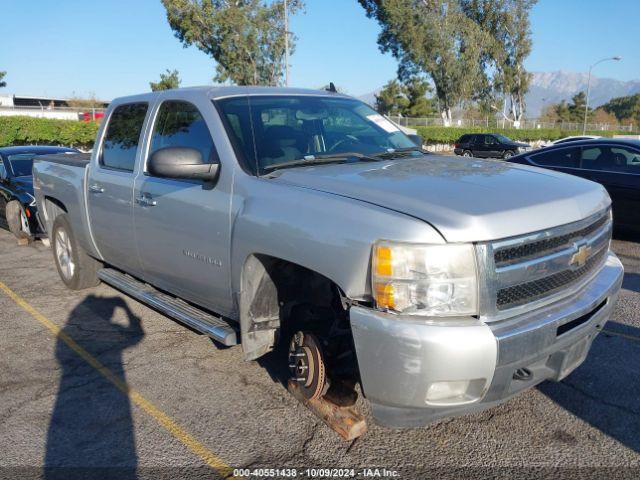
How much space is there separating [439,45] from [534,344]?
46397mm

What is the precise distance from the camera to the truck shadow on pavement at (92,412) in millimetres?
3029

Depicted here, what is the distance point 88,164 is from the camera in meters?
5.28

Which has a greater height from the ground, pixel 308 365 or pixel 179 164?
pixel 179 164

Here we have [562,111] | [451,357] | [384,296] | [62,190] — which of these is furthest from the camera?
[562,111]

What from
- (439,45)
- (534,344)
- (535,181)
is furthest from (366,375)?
(439,45)

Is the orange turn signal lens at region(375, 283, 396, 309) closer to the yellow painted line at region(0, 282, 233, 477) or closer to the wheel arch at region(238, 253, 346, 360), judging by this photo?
the wheel arch at region(238, 253, 346, 360)

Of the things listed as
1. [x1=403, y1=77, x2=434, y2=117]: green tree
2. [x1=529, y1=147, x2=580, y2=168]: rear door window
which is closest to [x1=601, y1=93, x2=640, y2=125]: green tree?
[x1=403, y1=77, x2=434, y2=117]: green tree

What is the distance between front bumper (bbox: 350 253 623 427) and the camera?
2.43 metres

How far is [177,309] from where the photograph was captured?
4051mm

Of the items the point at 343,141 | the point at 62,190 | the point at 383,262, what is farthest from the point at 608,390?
the point at 62,190

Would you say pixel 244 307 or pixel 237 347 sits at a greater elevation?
pixel 244 307

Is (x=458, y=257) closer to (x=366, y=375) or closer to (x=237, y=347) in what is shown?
(x=366, y=375)

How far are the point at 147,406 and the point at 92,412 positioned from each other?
0.33 m

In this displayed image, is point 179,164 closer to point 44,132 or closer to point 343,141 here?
point 343,141
